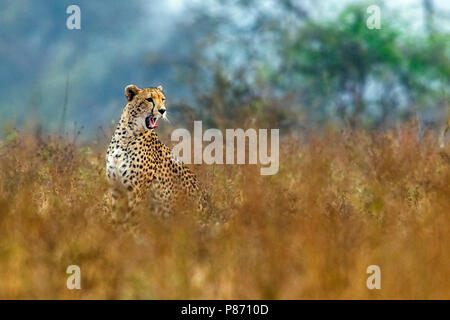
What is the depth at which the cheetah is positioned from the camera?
6.78m

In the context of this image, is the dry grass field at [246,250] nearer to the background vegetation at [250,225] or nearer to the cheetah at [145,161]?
the background vegetation at [250,225]

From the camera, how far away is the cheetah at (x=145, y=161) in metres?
6.78

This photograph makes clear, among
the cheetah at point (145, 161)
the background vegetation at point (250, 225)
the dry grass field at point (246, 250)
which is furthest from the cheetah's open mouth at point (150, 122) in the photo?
the dry grass field at point (246, 250)

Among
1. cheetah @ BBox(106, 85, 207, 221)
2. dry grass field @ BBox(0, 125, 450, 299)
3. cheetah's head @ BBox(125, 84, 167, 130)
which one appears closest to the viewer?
dry grass field @ BBox(0, 125, 450, 299)

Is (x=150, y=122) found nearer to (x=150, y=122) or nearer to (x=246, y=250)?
(x=150, y=122)

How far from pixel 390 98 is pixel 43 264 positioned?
68.4 ft

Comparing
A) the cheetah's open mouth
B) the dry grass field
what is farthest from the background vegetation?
the cheetah's open mouth

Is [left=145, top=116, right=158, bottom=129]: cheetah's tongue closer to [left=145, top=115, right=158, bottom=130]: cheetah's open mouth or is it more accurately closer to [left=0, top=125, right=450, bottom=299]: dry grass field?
[left=145, top=115, right=158, bottom=130]: cheetah's open mouth

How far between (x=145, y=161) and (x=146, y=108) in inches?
18.0

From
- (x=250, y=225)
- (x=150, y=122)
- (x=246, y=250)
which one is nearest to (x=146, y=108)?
(x=150, y=122)

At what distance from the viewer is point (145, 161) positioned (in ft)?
22.5
